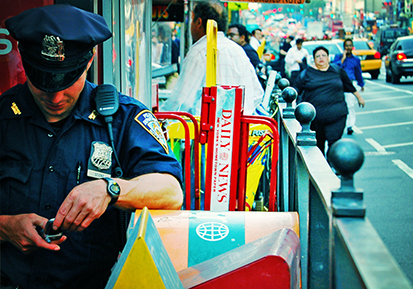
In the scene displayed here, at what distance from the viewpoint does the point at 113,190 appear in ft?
7.01

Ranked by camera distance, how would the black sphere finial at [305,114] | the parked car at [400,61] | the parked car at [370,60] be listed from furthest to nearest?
the parked car at [370,60] < the parked car at [400,61] < the black sphere finial at [305,114]

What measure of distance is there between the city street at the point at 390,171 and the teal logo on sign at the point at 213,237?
117 inches

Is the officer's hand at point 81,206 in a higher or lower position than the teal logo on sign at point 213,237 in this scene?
higher

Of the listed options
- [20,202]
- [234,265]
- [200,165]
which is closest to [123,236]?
[20,202]

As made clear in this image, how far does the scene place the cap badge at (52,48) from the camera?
2121 mm

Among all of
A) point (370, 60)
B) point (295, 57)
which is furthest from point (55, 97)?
point (370, 60)

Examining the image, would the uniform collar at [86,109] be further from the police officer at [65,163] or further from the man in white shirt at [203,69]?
the man in white shirt at [203,69]

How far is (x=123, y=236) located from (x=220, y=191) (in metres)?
1.43

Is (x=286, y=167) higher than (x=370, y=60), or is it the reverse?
(x=370, y=60)

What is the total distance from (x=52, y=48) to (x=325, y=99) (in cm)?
647

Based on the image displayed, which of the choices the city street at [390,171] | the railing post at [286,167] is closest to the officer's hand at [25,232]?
the railing post at [286,167]

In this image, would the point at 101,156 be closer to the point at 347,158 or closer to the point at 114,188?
the point at 114,188

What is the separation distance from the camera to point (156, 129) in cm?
245

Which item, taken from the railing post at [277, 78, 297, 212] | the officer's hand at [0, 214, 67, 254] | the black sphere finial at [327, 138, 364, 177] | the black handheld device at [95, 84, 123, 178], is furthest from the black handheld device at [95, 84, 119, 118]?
the railing post at [277, 78, 297, 212]
